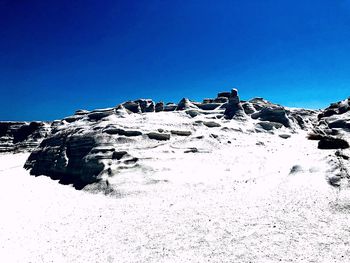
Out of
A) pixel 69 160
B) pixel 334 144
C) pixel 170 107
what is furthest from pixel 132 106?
pixel 334 144

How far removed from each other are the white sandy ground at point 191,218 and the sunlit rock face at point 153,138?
2810 mm

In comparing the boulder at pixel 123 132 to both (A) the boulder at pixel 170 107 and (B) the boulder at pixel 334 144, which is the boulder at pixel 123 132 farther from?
(A) the boulder at pixel 170 107

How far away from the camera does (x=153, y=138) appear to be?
1859 inches

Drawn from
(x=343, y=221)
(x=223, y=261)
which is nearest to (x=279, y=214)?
(x=343, y=221)

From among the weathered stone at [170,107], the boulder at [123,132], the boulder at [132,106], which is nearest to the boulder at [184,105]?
the weathered stone at [170,107]

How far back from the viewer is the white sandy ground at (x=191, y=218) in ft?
61.2

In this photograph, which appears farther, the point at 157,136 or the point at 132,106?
the point at 132,106

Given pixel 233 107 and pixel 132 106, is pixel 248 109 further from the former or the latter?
pixel 132 106

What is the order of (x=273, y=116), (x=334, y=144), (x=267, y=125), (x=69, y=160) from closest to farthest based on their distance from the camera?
1. (x=334, y=144)
2. (x=69, y=160)
3. (x=267, y=125)
4. (x=273, y=116)

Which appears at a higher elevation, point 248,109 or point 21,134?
point 248,109

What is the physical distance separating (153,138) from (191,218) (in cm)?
2457

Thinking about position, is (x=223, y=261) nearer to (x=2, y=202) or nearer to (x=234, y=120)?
(x=2, y=202)

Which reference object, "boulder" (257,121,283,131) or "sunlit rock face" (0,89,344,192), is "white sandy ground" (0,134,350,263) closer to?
"sunlit rock face" (0,89,344,192)

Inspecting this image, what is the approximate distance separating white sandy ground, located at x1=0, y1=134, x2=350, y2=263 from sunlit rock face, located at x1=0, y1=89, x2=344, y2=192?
2810mm
